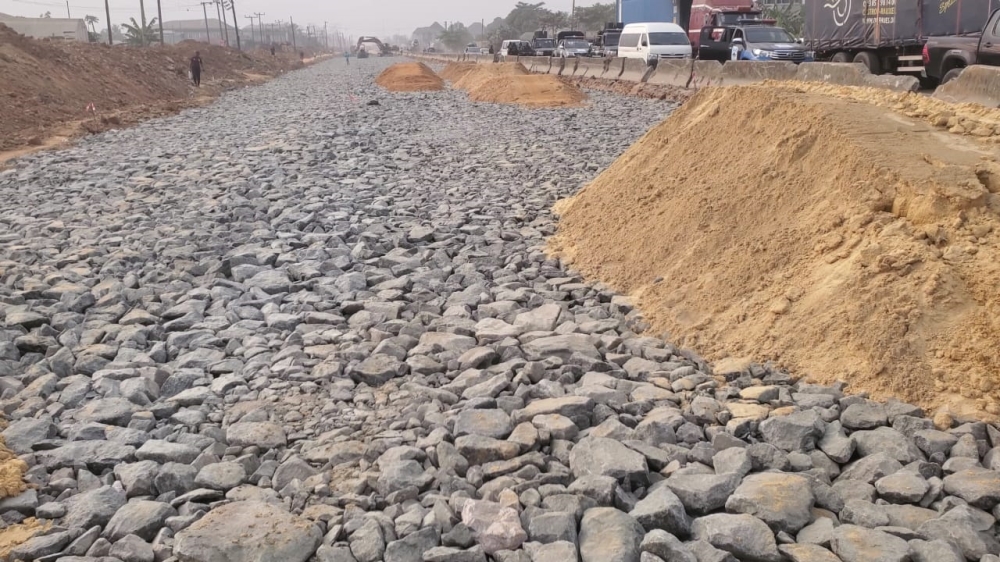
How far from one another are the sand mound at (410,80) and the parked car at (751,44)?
34.8 feet

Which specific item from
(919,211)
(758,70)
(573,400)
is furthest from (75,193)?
(758,70)

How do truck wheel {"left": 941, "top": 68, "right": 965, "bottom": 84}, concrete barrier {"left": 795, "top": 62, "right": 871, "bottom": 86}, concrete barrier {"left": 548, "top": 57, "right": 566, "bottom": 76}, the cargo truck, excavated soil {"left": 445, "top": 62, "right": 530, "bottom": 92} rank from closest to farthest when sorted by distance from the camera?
1. concrete barrier {"left": 795, "top": 62, "right": 871, "bottom": 86}
2. truck wheel {"left": 941, "top": 68, "right": 965, "bottom": 84}
3. the cargo truck
4. excavated soil {"left": 445, "top": 62, "right": 530, "bottom": 92}
5. concrete barrier {"left": 548, "top": 57, "right": 566, "bottom": 76}

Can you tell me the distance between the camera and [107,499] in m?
2.88

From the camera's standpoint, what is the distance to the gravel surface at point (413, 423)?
2.55 meters

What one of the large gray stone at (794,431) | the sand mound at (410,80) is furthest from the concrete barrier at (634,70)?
the large gray stone at (794,431)

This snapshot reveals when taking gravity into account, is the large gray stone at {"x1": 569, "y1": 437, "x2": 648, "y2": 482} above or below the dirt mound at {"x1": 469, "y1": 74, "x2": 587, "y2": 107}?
below

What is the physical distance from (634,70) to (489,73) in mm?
6118

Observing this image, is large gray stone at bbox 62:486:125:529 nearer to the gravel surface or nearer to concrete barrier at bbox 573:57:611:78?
the gravel surface

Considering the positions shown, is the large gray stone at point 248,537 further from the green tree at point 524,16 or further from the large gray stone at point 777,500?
the green tree at point 524,16

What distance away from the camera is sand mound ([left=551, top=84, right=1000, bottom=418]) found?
3443 millimetres

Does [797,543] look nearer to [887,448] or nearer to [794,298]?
[887,448]

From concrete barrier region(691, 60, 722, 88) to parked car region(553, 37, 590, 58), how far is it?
18749 mm

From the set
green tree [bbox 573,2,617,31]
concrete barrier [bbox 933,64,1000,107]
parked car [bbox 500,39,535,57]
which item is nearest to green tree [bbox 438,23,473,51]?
green tree [bbox 573,2,617,31]

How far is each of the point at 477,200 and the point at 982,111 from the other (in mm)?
4824
